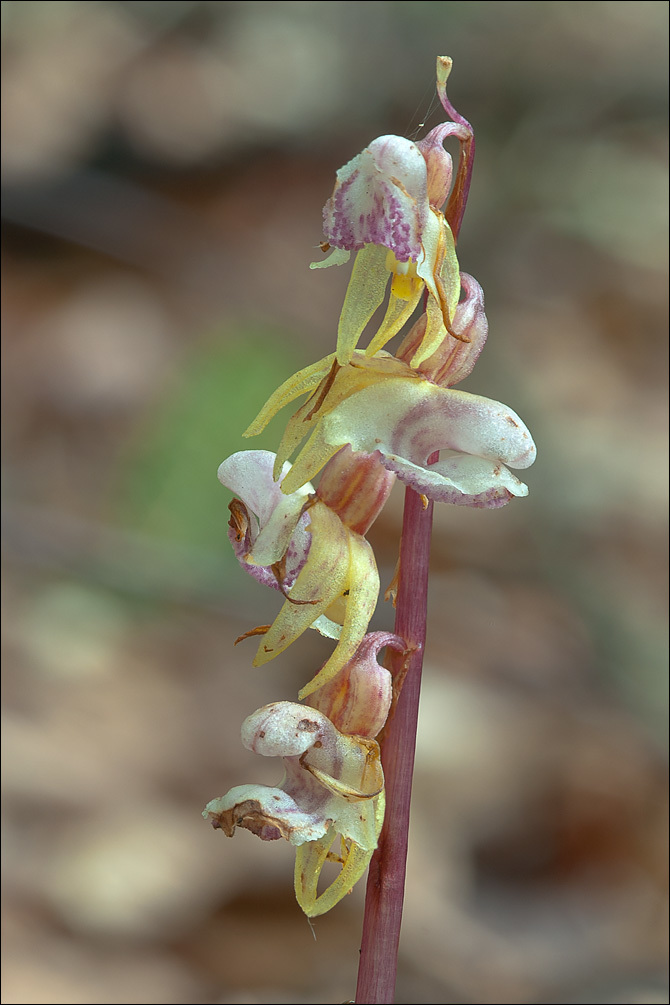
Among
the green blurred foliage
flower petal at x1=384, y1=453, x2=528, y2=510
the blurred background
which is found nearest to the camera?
flower petal at x1=384, y1=453, x2=528, y2=510

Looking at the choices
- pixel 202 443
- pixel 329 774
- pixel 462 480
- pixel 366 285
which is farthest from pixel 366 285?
pixel 202 443

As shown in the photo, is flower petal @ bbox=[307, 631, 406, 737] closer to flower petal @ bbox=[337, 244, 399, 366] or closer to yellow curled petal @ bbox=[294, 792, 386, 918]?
yellow curled petal @ bbox=[294, 792, 386, 918]

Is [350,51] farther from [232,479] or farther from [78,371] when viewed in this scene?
[232,479]

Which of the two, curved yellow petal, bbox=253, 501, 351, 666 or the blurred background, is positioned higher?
the blurred background

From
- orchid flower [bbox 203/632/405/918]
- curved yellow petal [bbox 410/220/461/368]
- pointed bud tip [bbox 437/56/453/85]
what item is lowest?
orchid flower [bbox 203/632/405/918]

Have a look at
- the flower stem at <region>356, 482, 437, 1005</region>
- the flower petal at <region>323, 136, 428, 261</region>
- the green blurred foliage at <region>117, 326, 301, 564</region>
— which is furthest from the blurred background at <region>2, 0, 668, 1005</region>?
the flower petal at <region>323, 136, 428, 261</region>

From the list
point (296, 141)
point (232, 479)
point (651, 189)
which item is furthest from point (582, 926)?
point (296, 141)

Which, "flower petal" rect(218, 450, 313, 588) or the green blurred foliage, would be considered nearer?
"flower petal" rect(218, 450, 313, 588)
